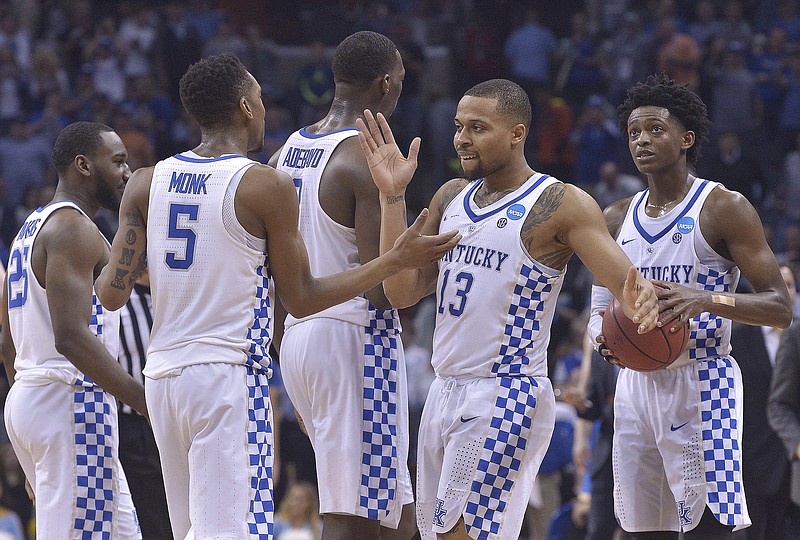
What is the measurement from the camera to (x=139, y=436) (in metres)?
7.63

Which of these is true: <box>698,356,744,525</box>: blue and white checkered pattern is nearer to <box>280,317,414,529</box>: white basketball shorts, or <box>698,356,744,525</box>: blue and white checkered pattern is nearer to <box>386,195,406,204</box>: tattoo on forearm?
<box>280,317,414,529</box>: white basketball shorts

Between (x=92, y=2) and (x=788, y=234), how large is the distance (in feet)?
40.0

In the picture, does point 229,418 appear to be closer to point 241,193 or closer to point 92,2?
point 241,193

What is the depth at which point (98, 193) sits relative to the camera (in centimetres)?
652

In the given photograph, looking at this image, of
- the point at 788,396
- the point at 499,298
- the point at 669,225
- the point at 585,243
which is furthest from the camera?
the point at 788,396

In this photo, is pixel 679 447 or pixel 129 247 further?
pixel 679 447

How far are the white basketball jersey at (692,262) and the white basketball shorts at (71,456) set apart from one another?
2.92 metres

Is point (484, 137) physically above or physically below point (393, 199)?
above

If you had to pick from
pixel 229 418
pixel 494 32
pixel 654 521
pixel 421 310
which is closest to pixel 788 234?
pixel 421 310

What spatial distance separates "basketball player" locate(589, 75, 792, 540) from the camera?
5.91 m

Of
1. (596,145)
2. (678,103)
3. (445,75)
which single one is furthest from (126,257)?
(445,75)

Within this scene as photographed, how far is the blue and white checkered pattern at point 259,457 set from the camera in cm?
500

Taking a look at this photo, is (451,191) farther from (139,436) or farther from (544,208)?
(139,436)

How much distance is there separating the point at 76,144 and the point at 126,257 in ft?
4.91
